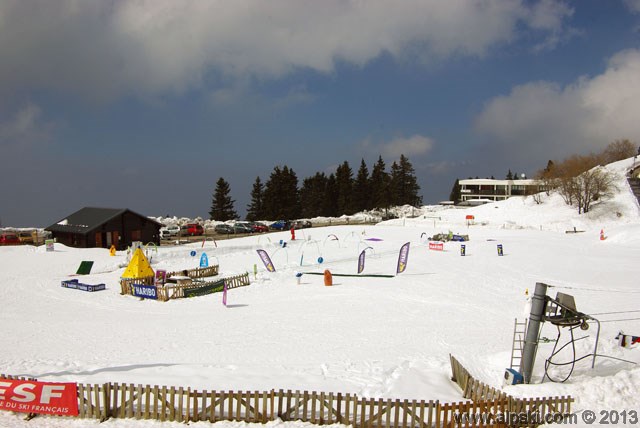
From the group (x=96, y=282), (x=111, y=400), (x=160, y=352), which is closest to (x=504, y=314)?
(x=160, y=352)

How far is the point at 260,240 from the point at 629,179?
66.8 meters

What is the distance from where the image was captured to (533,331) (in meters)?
11.8

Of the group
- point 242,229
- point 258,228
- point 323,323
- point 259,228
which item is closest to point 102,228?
point 242,229

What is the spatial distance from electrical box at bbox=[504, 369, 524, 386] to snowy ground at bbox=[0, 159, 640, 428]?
43cm

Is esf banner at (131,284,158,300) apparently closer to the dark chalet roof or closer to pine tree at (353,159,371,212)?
the dark chalet roof

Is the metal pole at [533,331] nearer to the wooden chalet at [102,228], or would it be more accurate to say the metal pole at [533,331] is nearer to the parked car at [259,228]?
the wooden chalet at [102,228]

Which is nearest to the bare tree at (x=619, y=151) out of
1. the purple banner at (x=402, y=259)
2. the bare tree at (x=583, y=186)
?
the bare tree at (x=583, y=186)

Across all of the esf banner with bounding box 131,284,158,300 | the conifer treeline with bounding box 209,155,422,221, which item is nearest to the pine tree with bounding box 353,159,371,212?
the conifer treeline with bounding box 209,155,422,221

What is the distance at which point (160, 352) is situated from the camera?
15.8 metres

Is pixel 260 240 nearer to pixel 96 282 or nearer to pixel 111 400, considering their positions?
pixel 96 282

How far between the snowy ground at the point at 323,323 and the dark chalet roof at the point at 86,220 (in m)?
2.80

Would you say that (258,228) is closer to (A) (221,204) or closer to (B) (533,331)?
(A) (221,204)

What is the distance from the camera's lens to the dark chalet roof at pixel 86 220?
4462 centimetres

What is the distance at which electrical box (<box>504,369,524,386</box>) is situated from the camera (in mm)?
11781
